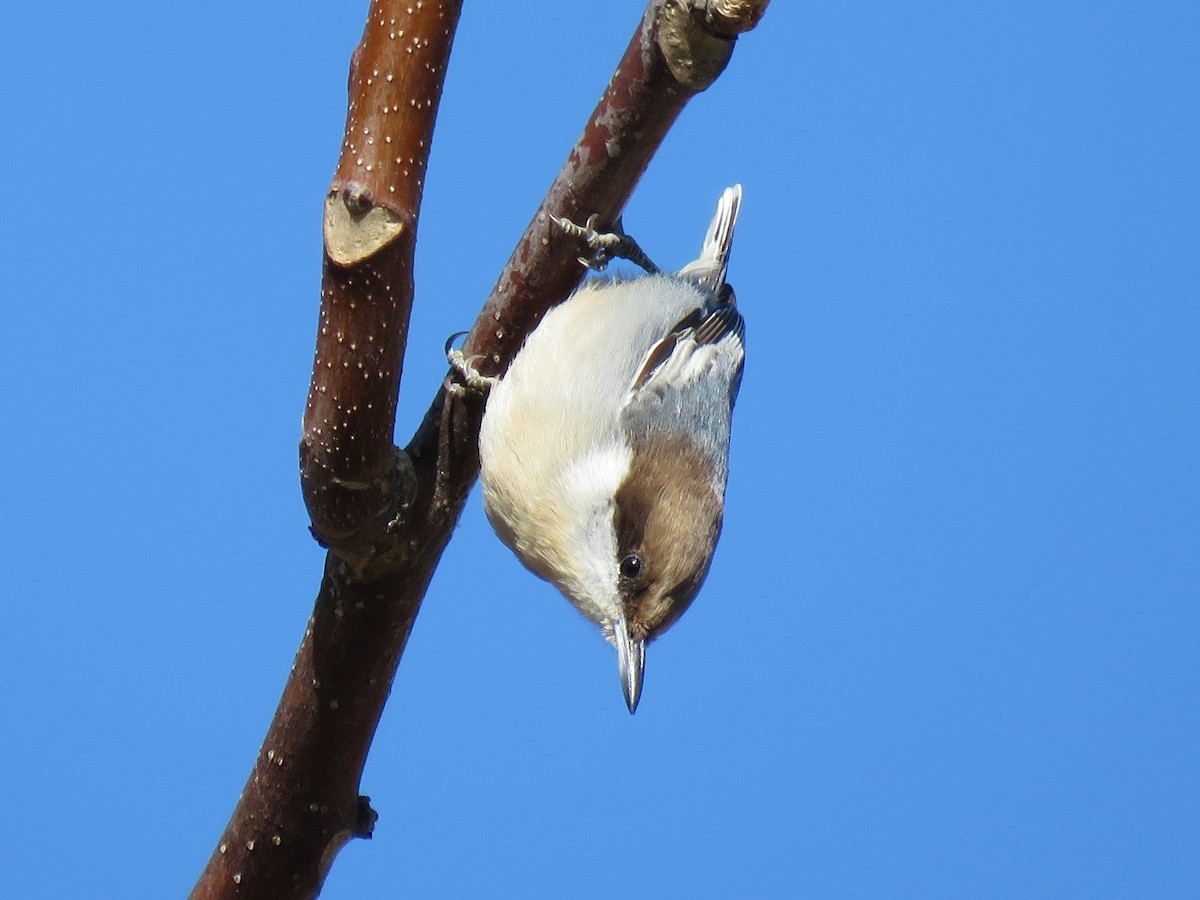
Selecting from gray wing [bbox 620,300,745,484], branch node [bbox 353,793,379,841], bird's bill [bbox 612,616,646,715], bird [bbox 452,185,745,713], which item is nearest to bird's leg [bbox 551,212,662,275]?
bird [bbox 452,185,745,713]

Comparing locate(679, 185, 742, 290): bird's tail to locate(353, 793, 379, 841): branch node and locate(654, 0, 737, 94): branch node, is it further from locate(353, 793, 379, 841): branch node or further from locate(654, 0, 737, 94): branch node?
locate(353, 793, 379, 841): branch node

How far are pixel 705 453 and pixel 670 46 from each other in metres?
0.65

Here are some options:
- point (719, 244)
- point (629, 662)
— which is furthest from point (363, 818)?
point (719, 244)

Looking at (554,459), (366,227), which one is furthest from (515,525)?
(366,227)

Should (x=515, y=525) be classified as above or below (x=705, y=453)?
below

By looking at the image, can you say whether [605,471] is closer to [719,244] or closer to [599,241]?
[599,241]

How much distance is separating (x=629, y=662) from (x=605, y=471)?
0.87 ft

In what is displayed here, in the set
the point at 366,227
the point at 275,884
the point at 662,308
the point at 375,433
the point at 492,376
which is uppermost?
the point at 662,308

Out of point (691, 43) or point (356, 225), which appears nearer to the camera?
point (356, 225)

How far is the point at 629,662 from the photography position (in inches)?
71.6

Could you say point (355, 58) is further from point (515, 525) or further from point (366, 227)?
point (515, 525)

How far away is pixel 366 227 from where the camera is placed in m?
1.36

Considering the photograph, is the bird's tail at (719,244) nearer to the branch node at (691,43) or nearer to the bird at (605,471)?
the bird at (605,471)

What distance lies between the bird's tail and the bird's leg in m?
0.50
